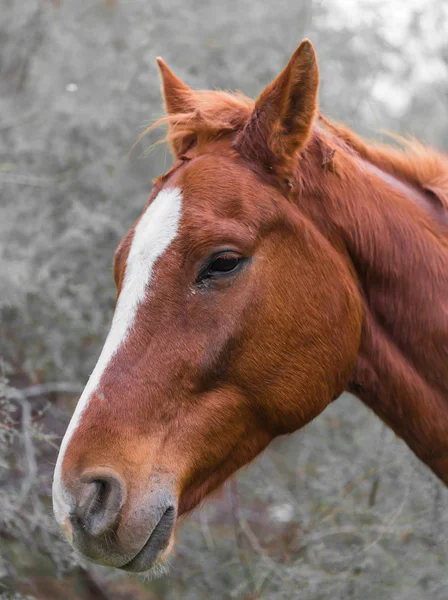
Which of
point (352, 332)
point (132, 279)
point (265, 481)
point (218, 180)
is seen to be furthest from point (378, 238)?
point (265, 481)

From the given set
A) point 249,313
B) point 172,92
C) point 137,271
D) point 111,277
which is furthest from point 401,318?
point 111,277

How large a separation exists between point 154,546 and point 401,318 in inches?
46.8

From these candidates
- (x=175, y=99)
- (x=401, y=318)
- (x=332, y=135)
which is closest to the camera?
(x=401, y=318)

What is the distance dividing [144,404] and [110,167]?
11.6 feet

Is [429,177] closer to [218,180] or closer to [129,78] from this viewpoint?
[218,180]

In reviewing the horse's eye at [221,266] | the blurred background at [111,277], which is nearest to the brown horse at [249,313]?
the horse's eye at [221,266]

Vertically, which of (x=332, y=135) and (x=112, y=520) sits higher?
(x=332, y=135)

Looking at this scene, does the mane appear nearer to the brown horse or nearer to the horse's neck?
the brown horse

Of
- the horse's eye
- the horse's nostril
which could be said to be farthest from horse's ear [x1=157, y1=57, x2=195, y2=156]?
the horse's nostril

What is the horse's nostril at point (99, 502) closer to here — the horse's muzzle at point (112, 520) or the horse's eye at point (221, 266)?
the horse's muzzle at point (112, 520)

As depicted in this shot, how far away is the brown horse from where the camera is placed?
6.57 feet

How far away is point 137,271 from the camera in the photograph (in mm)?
2172

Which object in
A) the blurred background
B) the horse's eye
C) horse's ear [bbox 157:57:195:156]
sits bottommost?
the blurred background

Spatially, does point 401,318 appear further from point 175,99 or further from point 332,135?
point 175,99
